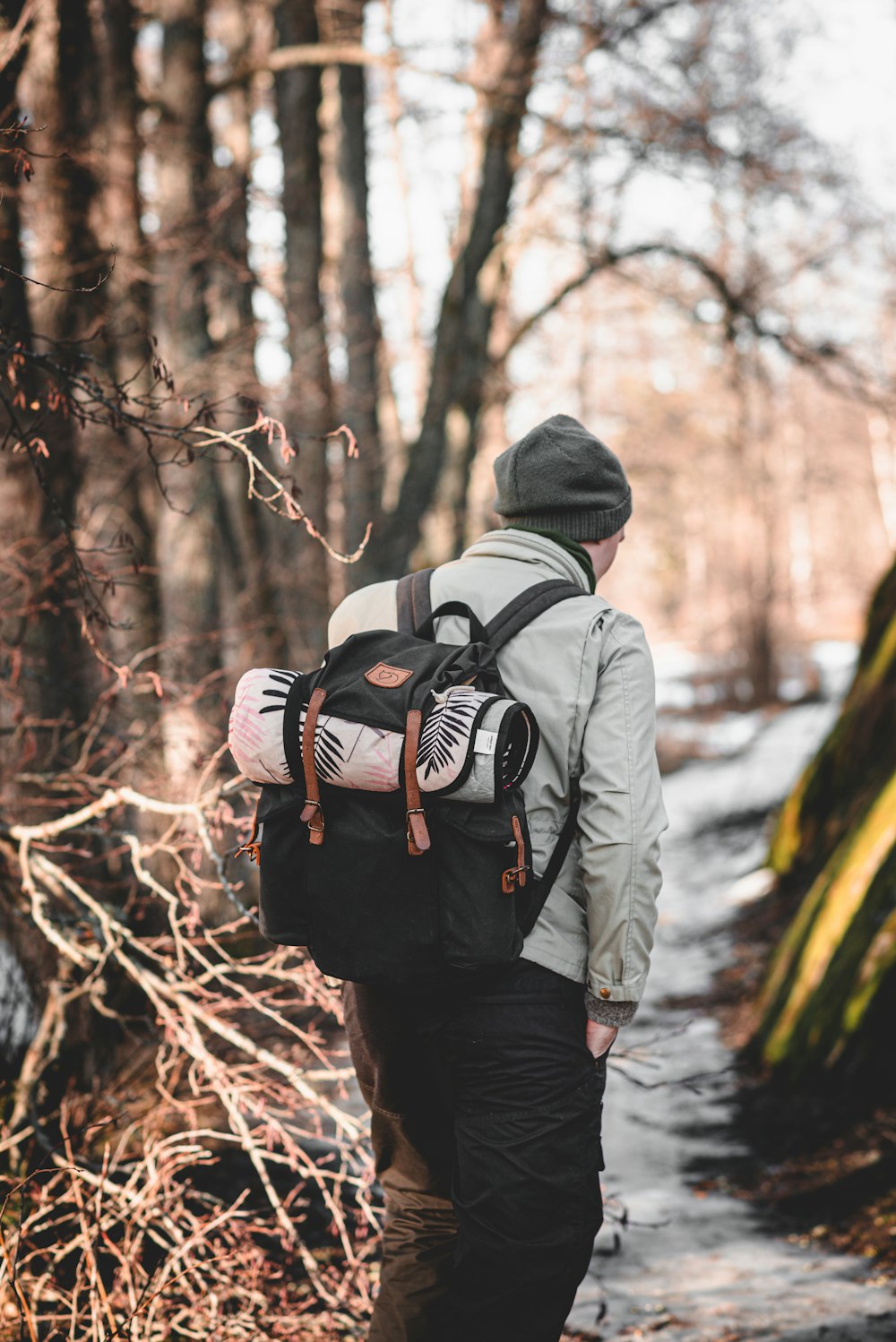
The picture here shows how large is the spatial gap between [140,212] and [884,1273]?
23.6 ft

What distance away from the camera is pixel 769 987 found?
5855 millimetres

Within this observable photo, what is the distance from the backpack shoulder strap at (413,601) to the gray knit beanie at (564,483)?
0.23 meters

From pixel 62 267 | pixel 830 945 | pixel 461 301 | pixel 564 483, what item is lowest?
pixel 830 945

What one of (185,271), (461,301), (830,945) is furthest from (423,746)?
(461,301)

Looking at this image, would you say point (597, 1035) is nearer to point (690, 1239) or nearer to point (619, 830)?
point (619, 830)

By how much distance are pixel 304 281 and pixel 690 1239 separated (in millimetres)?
7182

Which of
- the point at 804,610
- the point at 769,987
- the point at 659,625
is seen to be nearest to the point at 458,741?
the point at 769,987

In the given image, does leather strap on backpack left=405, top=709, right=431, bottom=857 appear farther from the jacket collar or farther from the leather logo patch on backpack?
the jacket collar

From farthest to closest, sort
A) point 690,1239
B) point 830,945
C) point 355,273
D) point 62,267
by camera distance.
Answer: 1. point 355,273
2. point 62,267
3. point 830,945
4. point 690,1239

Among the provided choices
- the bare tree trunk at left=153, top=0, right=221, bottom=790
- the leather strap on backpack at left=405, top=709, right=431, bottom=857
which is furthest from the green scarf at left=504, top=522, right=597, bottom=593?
the bare tree trunk at left=153, top=0, right=221, bottom=790

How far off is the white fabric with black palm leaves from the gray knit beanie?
19.5 inches

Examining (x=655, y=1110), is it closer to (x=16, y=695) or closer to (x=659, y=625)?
(x=16, y=695)

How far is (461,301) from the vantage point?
29.6 feet

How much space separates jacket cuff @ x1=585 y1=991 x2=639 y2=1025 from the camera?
225 centimetres
